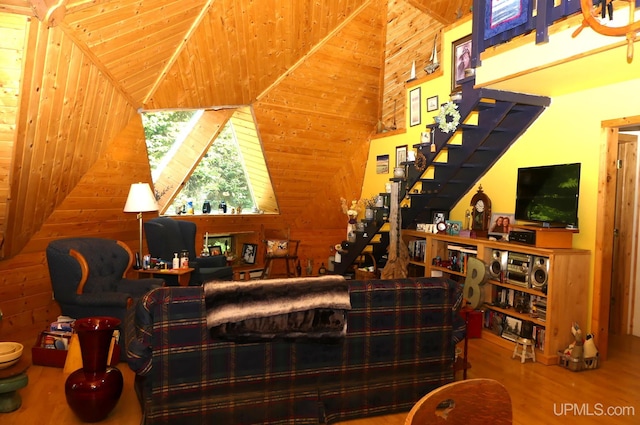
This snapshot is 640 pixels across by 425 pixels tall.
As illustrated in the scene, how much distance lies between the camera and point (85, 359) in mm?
2855

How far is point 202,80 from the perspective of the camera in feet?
16.7

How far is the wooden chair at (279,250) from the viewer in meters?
7.26

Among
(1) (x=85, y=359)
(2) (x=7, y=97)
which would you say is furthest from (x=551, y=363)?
(2) (x=7, y=97)

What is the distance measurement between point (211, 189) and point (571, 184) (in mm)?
4986

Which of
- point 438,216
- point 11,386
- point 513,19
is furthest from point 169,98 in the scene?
point 438,216

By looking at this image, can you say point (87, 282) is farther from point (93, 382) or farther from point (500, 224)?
point (500, 224)

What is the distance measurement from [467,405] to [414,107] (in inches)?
230

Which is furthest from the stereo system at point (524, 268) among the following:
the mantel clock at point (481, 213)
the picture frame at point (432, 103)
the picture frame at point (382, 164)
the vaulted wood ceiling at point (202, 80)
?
the vaulted wood ceiling at point (202, 80)

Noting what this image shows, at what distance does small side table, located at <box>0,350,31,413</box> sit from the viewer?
2891mm

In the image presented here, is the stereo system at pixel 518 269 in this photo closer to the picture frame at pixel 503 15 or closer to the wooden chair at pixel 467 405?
the picture frame at pixel 503 15

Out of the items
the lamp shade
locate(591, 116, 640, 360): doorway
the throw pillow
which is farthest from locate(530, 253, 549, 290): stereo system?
the lamp shade

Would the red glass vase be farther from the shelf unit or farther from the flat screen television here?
the flat screen television

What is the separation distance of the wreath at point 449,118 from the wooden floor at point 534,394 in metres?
2.27

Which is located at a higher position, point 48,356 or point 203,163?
point 203,163
